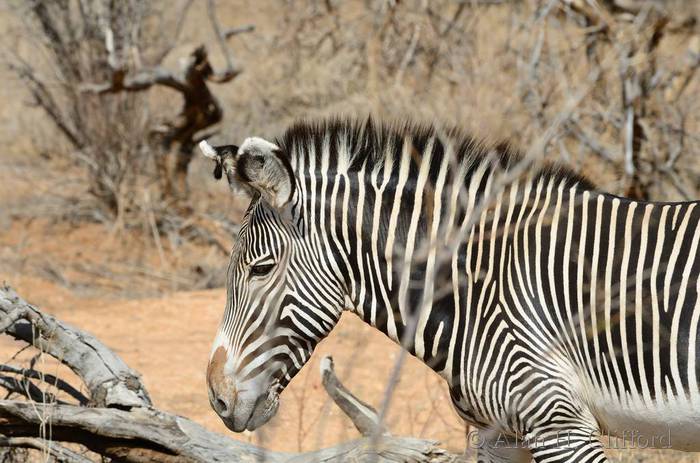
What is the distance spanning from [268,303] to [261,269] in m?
0.13

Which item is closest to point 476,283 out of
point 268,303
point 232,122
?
point 268,303

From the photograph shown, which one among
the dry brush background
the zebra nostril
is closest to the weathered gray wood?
the zebra nostril

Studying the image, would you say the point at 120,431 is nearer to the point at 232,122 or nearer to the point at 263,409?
the point at 263,409

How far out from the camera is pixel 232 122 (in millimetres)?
13703

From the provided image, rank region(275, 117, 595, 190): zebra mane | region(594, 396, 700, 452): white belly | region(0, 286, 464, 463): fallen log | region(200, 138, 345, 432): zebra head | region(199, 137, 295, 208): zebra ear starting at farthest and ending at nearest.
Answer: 1. region(0, 286, 464, 463): fallen log
2. region(275, 117, 595, 190): zebra mane
3. region(200, 138, 345, 432): zebra head
4. region(199, 137, 295, 208): zebra ear
5. region(594, 396, 700, 452): white belly

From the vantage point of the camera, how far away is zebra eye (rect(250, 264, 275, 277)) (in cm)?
311

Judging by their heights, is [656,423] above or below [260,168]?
below

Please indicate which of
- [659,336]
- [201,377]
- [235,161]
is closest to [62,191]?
[201,377]

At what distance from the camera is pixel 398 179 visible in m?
3.21

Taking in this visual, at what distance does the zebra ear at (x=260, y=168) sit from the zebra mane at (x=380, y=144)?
0.71 ft

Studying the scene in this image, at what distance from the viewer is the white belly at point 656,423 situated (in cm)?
279

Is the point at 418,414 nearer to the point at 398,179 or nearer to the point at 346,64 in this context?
the point at 398,179

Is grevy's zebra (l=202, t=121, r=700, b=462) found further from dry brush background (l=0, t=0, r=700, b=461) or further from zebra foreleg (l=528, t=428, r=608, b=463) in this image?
dry brush background (l=0, t=0, r=700, b=461)

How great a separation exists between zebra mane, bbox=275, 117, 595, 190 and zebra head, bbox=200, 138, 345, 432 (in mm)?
235
